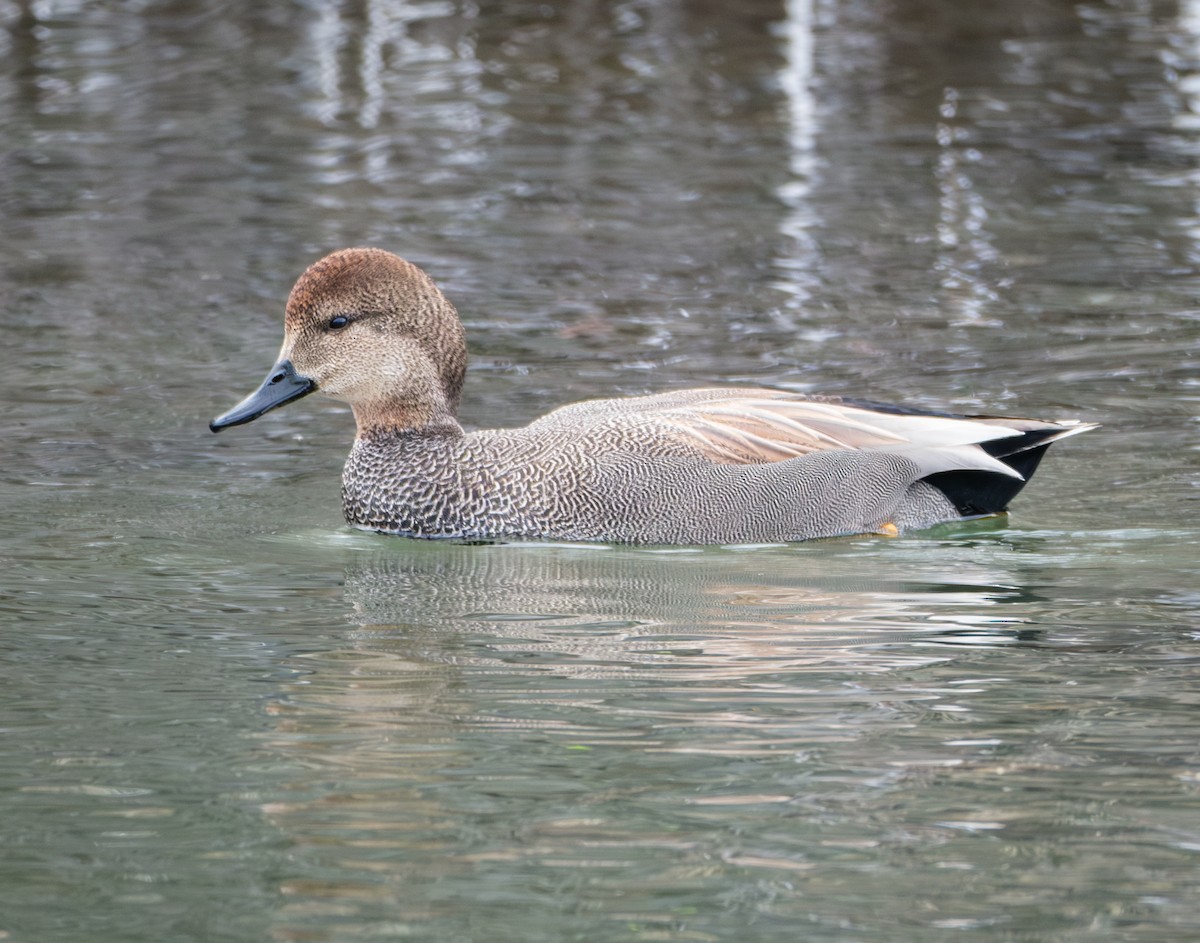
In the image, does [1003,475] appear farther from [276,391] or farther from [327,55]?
[327,55]

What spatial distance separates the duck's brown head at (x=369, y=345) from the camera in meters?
8.45

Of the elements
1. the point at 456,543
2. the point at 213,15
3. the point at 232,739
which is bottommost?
the point at 213,15

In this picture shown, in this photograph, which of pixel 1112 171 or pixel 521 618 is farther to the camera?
pixel 1112 171

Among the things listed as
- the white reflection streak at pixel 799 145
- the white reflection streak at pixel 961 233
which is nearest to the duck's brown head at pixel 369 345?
the white reflection streak at pixel 961 233

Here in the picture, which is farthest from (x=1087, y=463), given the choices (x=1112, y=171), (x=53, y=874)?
(x=1112, y=171)

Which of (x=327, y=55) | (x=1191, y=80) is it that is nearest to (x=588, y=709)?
(x=1191, y=80)

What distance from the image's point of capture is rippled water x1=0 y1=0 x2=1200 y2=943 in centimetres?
478

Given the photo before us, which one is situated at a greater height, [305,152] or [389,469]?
[389,469]

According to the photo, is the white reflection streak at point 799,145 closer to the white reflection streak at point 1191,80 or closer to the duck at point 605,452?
the white reflection streak at point 1191,80

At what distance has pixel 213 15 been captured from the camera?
25016 mm

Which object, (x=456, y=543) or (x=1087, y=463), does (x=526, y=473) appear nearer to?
(x=456, y=543)

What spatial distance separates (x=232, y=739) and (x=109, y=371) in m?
6.10

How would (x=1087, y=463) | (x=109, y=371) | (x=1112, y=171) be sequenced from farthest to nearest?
(x=1112, y=171) < (x=109, y=371) < (x=1087, y=463)

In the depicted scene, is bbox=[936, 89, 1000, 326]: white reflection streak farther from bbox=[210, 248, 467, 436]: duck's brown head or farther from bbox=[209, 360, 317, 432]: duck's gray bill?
bbox=[209, 360, 317, 432]: duck's gray bill
